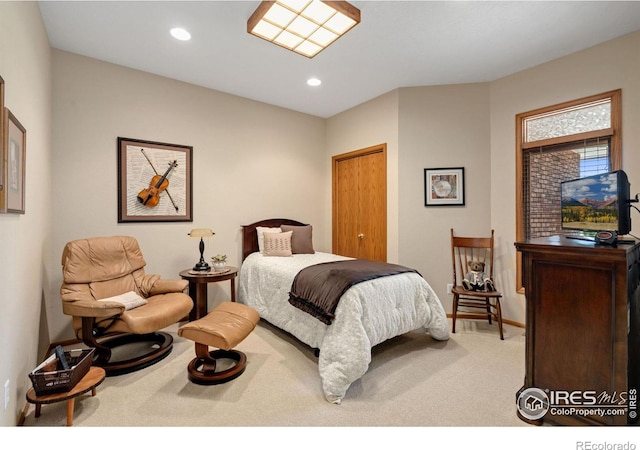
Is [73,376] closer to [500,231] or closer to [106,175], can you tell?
[106,175]

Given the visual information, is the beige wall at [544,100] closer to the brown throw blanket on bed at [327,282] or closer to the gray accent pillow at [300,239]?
the brown throw blanket on bed at [327,282]

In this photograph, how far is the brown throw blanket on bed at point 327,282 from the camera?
234cm

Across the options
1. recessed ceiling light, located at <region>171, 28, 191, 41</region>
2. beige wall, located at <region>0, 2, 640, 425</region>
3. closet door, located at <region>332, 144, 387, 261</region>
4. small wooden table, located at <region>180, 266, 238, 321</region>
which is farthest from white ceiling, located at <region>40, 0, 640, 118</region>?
small wooden table, located at <region>180, 266, 238, 321</region>

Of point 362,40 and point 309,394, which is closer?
point 309,394

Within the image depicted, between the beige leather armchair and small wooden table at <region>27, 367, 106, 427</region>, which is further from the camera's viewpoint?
the beige leather armchair

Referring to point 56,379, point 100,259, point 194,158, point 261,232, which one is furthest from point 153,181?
point 56,379

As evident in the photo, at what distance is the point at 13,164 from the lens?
168 centimetres

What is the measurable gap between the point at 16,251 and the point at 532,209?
4.48m

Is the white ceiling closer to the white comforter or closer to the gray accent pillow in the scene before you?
the gray accent pillow

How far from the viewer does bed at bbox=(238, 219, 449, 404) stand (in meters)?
2.12

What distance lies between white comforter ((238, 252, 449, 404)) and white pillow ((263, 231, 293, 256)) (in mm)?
186

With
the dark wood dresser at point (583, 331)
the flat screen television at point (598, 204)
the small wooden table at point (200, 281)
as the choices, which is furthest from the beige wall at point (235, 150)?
the dark wood dresser at point (583, 331)

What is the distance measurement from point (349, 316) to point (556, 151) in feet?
9.38

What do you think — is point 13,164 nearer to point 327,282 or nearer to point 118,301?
point 118,301
